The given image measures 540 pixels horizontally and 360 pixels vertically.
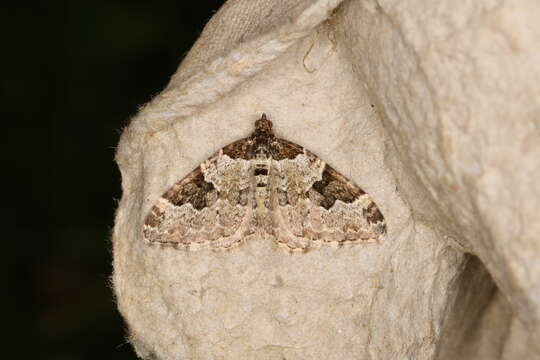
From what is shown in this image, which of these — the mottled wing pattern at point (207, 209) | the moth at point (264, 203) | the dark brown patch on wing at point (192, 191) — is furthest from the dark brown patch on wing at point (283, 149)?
the dark brown patch on wing at point (192, 191)

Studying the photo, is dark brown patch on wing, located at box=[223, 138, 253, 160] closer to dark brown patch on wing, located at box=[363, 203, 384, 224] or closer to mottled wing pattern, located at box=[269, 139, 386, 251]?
mottled wing pattern, located at box=[269, 139, 386, 251]

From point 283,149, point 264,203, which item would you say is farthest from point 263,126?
point 264,203

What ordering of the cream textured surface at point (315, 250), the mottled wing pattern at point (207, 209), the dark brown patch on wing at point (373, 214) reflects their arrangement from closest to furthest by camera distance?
the cream textured surface at point (315, 250)
the dark brown patch on wing at point (373, 214)
the mottled wing pattern at point (207, 209)

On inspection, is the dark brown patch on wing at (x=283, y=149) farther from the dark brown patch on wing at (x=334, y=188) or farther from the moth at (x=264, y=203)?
the dark brown patch on wing at (x=334, y=188)

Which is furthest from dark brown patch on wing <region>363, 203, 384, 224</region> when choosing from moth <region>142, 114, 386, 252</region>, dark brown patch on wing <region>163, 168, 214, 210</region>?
dark brown patch on wing <region>163, 168, 214, 210</region>

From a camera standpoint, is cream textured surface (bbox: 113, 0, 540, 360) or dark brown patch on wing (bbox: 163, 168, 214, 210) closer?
cream textured surface (bbox: 113, 0, 540, 360)

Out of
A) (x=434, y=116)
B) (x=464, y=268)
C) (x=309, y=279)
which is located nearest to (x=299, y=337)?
(x=309, y=279)

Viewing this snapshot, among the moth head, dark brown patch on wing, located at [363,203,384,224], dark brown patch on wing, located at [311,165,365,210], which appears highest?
the moth head

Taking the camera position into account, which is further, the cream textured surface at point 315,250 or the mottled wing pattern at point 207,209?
the mottled wing pattern at point 207,209
